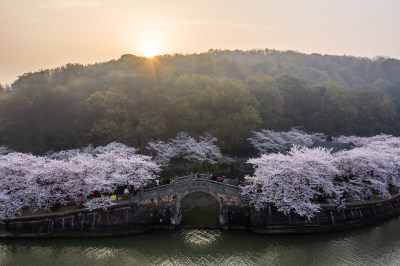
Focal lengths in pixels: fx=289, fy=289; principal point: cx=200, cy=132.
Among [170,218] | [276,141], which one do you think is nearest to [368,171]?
[276,141]

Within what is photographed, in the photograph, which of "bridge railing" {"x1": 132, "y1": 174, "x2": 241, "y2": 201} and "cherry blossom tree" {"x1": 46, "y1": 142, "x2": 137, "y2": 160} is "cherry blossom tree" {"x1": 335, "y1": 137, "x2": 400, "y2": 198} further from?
"cherry blossom tree" {"x1": 46, "y1": 142, "x2": 137, "y2": 160}

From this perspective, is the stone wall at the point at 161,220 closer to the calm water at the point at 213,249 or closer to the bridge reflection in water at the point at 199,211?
the calm water at the point at 213,249

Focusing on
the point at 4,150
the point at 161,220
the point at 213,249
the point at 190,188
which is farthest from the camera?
the point at 4,150

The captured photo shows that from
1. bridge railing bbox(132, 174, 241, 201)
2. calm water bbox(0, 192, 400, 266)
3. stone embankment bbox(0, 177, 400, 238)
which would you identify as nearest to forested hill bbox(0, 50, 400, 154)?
bridge railing bbox(132, 174, 241, 201)

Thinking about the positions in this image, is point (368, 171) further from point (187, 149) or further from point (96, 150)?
point (96, 150)

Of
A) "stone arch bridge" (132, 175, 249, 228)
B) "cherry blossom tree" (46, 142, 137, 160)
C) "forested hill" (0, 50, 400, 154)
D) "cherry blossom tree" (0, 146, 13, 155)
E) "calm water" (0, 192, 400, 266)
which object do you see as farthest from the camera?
"forested hill" (0, 50, 400, 154)

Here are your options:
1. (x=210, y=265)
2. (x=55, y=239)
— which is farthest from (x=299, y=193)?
(x=55, y=239)

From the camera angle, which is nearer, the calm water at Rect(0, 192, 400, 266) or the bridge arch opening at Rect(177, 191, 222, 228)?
the calm water at Rect(0, 192, 400, 266)
